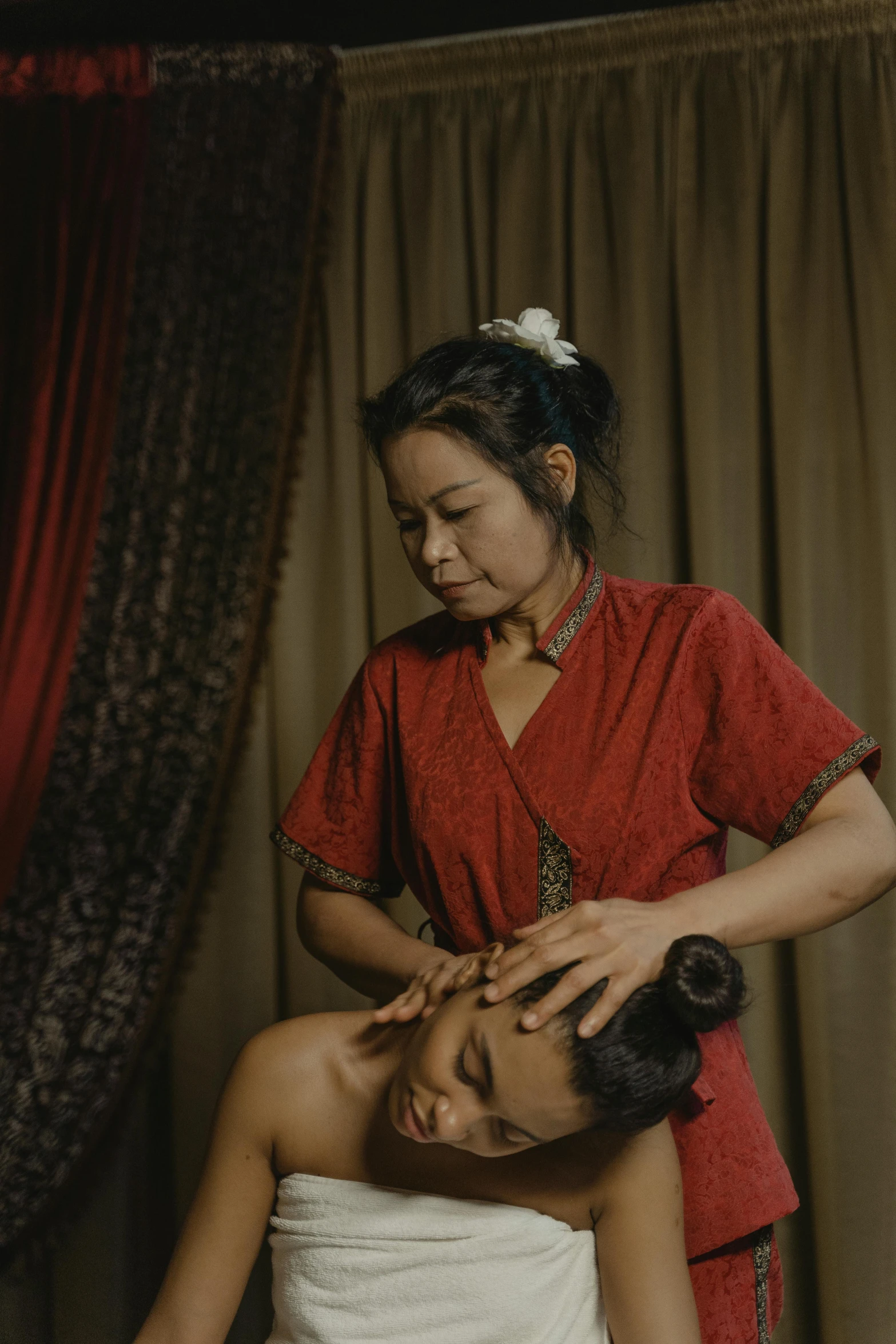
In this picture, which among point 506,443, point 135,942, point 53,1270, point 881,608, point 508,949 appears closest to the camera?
point 508,949

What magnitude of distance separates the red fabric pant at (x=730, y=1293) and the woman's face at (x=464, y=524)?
0.71 m

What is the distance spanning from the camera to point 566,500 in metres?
1.34

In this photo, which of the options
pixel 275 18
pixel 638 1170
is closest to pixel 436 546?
pixel 638 1170

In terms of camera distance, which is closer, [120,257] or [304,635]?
[120,257]

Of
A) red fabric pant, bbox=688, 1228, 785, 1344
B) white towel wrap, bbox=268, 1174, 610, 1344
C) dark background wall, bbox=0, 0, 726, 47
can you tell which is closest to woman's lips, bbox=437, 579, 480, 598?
white towel wrap, bbox=268, 1174, 610, 1344

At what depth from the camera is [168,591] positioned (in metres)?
2.31

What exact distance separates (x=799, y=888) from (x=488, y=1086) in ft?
1.12

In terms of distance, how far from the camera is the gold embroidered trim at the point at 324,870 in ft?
4.62

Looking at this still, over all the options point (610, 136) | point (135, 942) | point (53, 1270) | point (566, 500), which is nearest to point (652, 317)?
point (610, 136)

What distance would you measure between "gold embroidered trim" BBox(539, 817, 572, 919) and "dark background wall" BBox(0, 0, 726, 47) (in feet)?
6.24

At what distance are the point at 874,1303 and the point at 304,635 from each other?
5.69 feet

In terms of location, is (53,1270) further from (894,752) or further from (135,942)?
(894,752)

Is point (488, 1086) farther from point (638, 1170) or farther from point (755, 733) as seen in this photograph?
point (755, 733)

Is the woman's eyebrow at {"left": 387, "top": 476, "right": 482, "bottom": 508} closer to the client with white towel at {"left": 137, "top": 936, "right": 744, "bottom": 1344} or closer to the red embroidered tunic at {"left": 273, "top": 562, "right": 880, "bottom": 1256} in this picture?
the red embroidered tunic at {"left": 273, "top": 562, "right": 880, "bottom": 1256}
